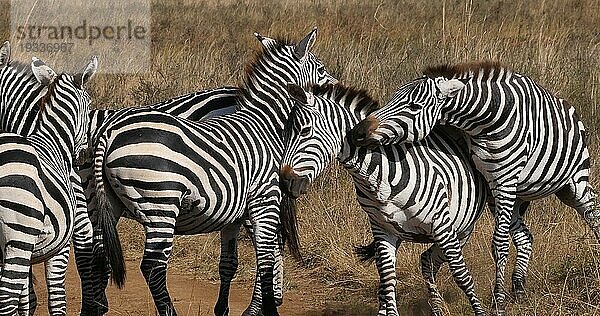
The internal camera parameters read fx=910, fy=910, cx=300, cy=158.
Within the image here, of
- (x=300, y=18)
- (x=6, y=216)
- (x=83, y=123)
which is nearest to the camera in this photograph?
A: (x=6, y=216)

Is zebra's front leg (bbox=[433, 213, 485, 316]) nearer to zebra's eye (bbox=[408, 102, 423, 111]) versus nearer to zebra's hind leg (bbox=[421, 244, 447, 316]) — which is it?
zebra's hind leg (bbox=[421, 244, 447, 316])

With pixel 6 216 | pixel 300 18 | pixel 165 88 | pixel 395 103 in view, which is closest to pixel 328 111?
pixel 395 103

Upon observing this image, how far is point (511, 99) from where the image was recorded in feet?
18.0

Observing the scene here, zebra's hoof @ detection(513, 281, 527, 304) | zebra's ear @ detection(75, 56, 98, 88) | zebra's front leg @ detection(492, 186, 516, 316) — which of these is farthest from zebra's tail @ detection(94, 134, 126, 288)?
zebra's hoof @ detection(513, 281, 527, 304)

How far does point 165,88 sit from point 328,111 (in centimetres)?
526

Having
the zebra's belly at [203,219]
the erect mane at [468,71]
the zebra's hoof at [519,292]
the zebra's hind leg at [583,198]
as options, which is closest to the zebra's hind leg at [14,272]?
the zebra's belly at [203,219]

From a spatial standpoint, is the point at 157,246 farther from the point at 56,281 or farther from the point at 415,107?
the point at 415,107

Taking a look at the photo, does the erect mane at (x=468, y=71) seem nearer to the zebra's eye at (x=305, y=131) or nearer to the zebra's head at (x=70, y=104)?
the zebra's eye at (x=305, y=131)

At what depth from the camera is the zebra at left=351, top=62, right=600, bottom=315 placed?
512cm

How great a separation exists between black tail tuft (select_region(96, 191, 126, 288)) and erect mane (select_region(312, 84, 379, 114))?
1399 mm

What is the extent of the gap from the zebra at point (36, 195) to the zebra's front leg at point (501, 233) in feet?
8.29

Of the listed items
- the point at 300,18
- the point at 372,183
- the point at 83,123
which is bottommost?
the point at 372,183

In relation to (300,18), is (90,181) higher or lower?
lower

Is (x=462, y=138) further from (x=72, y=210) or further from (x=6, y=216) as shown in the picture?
(x=6, y=216)
